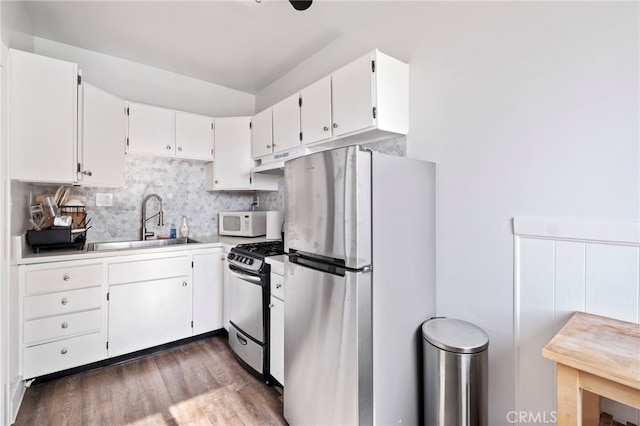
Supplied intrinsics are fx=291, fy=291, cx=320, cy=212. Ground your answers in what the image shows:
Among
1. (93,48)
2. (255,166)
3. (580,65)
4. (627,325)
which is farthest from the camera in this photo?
(255,166)

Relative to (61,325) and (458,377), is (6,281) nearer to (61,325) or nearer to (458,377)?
(61,325)

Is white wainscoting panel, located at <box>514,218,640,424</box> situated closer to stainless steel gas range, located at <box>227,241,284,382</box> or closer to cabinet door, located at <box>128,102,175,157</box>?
stainless steel gas range, located at <box>227,241,284,382</box>

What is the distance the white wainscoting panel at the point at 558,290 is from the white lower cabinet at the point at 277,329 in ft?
4.41

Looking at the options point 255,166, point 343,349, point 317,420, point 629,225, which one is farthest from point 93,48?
point 629,225

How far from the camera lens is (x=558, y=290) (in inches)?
52.9

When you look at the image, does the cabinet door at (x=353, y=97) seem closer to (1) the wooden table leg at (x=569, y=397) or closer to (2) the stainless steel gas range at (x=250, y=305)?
(2) the stainless steel gas range at (x=250, y=305)

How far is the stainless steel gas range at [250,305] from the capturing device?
2113mm

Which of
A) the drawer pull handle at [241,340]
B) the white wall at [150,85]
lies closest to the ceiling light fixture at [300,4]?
the white wall at [150,85]

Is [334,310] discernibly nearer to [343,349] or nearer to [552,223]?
[343,349]

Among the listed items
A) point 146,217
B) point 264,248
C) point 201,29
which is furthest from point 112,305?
point 201,29

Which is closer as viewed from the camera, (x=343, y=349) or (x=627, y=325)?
(x=627, y=325)

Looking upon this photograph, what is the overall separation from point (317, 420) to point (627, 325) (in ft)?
4.66

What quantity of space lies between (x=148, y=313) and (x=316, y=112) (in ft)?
7.16

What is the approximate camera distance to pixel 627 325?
1.13m
